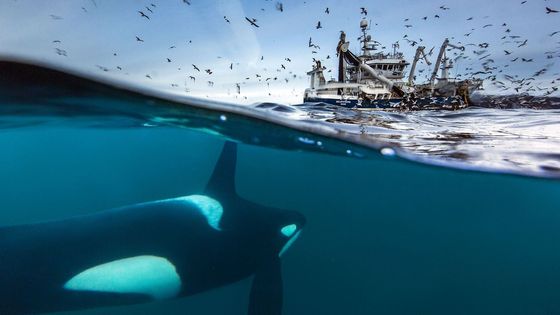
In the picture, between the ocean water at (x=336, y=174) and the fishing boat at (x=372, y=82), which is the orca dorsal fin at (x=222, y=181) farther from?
the fishing boat at (x=372, y=82)

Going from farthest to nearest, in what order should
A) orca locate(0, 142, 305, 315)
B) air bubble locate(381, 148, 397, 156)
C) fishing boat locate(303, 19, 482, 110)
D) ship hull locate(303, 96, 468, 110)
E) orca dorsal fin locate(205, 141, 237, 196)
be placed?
fishing boat locate(303, 19, 482, 110) < ship hull locate(303, 96, 468, 110) < air bubble locate(381, 148, 397, 156) < orca dorsal fin locate(205, 141, 237, 196) < orca locate(0, 142, 305, 315)

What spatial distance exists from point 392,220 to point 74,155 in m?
16.3

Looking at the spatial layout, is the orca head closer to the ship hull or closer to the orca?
the orca

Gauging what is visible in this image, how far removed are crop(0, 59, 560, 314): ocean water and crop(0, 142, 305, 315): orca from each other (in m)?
2.59

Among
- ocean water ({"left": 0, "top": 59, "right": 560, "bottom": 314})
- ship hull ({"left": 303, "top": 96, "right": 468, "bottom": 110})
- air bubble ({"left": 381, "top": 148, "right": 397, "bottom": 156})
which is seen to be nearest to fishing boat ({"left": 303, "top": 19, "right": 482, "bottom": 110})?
ship hull ({"left": 303, "top": 96, "right": 468, "bottom": 110})

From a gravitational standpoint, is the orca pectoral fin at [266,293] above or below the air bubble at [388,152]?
below

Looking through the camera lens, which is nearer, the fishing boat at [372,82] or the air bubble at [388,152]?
the air bubble at [388,152]

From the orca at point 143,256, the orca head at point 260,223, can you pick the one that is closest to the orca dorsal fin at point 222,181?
the orca head at point 260,223

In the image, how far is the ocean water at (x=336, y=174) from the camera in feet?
26.5

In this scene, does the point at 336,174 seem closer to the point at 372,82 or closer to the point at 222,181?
the point at 222,181

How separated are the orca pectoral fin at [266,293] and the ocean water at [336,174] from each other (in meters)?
3.23

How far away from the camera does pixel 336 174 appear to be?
14391 millimetres

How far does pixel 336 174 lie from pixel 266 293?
31.1 ft

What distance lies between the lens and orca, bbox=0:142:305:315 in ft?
15.4
